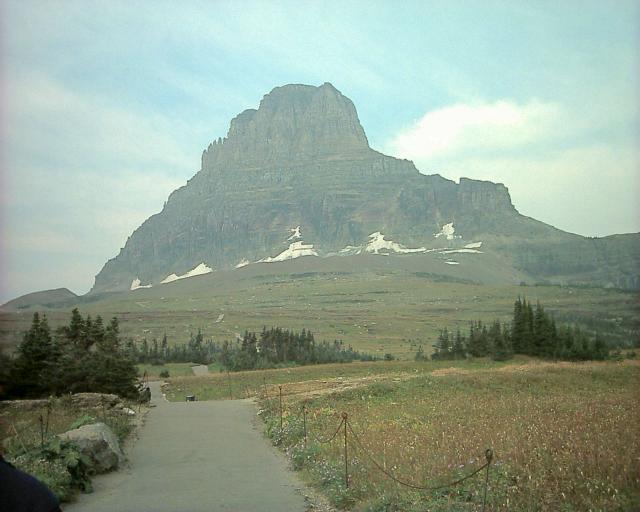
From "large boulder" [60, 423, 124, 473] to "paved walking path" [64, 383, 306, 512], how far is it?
0.26 m

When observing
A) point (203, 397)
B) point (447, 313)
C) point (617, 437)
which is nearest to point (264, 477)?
point (617, 437)

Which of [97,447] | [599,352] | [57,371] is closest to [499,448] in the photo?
[97,447]

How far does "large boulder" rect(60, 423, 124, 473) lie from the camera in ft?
43.6

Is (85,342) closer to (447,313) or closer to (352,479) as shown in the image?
(352,479)

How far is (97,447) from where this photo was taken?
1344cm

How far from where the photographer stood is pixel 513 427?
13672mm

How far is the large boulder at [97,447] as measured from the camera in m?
Answer: 13.3

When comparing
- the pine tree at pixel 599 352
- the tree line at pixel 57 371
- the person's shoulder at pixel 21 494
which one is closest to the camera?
the person's shoulder at pixel 21 494

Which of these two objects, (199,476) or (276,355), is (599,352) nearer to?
(276,355)

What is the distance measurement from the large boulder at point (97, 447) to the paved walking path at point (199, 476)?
0.84ft

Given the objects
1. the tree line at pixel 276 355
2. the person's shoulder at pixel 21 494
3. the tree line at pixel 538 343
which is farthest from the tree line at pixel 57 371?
the tree line at pixel 276 355

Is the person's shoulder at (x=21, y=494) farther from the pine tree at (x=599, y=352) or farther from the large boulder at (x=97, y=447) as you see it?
the pine tree at (x=599, y=352)

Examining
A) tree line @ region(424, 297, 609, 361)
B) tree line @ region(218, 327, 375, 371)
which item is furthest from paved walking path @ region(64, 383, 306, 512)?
tree line @ region(218, 327, 375, 371)

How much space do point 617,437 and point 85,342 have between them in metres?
29.4
